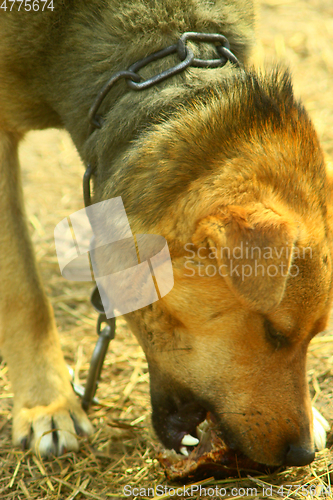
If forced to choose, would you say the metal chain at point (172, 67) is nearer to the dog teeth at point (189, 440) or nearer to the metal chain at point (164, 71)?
the metal chain at point (164, 71)

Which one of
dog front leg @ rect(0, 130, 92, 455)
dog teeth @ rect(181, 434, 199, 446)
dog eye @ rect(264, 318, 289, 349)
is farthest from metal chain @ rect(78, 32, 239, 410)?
dog eye @ rect(264, 318, 289, 349)

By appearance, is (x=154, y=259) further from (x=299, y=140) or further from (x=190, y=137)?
(x=299, y=140)

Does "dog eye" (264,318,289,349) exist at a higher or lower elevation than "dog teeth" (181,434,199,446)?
higher

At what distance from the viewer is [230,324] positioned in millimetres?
2295

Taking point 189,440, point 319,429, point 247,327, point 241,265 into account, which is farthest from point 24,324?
point 319,429

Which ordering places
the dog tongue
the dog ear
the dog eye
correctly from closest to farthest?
the dog ear, the dog eye, the dog tongue

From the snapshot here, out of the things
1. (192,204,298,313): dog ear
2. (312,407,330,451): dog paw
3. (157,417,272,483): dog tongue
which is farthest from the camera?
(312,407,330,451): dog paw

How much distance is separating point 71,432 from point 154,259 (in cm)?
132

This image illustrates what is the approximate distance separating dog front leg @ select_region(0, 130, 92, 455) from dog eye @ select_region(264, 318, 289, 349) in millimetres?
1431

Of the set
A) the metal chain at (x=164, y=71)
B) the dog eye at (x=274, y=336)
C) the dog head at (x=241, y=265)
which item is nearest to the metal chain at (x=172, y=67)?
the metal chain at (x=164, y=71)

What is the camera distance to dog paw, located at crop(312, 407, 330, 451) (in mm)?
2881

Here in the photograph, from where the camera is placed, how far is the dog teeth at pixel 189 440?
2672 millimetres

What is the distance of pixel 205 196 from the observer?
2.17 meters

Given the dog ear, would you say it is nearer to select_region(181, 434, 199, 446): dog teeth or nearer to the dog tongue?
the dog tongue
